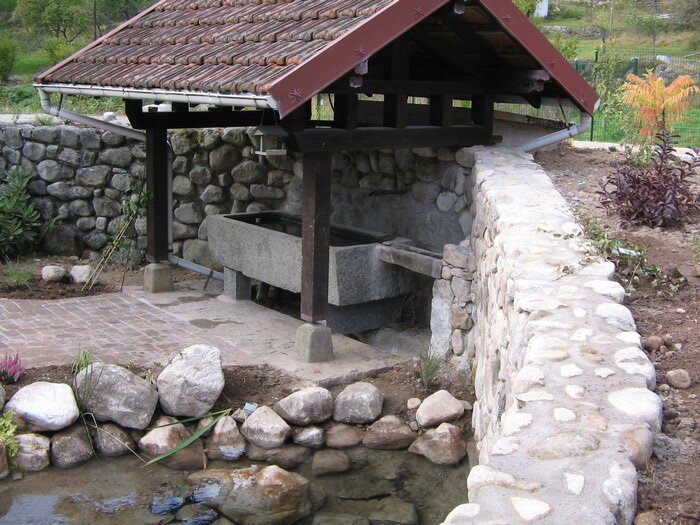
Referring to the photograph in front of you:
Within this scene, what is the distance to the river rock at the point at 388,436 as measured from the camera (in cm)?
555

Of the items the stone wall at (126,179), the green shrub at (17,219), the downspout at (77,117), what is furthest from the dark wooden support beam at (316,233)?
the green shrub at (17,219)

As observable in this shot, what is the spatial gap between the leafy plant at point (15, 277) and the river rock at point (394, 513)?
15.4 feet

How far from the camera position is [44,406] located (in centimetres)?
531

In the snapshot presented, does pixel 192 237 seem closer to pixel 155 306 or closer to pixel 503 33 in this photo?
pixel 155 306

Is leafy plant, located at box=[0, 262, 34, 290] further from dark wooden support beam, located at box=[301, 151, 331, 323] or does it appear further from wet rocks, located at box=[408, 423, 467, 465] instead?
wet rocks, located at box=[408, 423, 467, 465]

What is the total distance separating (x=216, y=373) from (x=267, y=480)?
883 mm

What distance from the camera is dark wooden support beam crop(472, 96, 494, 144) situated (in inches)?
274

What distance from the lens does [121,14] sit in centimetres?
2550

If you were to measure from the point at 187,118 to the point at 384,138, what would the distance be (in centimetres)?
248

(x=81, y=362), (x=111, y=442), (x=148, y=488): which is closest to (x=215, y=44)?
(x=81, y=362)

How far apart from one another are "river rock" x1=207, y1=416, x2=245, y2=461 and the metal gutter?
201cm

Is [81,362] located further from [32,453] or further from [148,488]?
[148,488]

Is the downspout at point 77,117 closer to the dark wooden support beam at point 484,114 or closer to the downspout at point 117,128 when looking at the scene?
the downspout at point 117,128

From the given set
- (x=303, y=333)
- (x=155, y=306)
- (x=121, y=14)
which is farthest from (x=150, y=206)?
(x=121, y=14)
